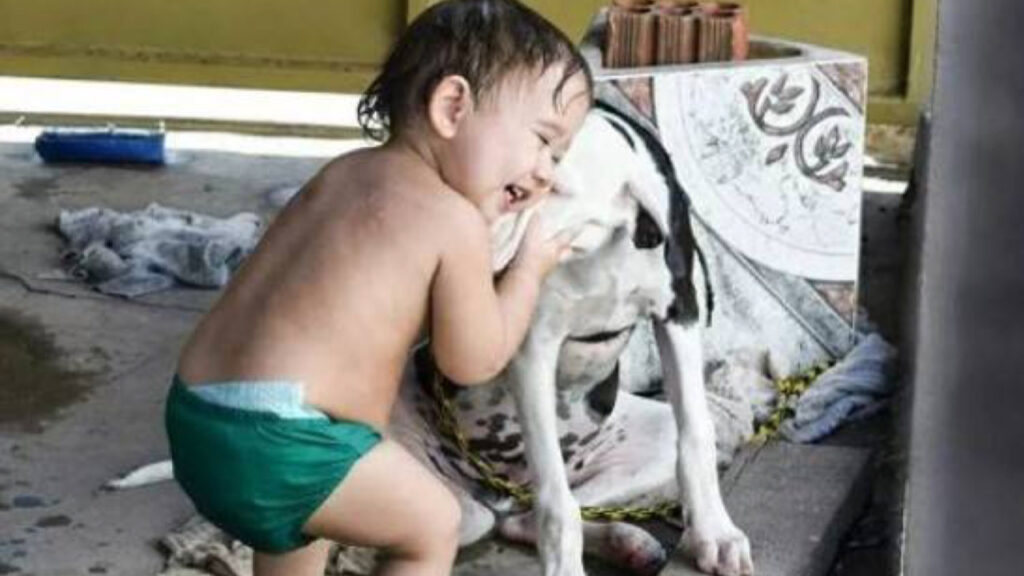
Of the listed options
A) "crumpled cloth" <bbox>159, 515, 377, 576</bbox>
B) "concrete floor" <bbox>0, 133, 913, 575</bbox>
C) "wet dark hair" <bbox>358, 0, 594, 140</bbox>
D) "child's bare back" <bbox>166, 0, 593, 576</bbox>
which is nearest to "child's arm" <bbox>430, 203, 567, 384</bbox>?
"child's bare back" <bbox>166, 0, 593, 576</bbox>

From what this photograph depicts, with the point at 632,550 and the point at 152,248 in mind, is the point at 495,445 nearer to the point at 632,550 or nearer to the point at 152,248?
the point at 632,550

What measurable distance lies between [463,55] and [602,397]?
4.59 feet

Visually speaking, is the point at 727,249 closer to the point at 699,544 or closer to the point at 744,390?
the point at 744,390

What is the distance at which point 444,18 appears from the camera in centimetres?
314

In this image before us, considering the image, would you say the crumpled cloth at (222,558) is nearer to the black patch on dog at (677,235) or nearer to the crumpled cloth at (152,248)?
the black patch on dog at (677,235)

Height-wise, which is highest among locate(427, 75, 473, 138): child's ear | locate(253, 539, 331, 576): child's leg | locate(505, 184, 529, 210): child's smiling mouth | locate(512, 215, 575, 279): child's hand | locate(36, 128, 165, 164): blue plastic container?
locate(427, 75, 473, 138): child's ear

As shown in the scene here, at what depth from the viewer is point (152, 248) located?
21.1 ft

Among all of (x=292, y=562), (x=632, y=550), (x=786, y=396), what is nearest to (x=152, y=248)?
(x=786, y=396)

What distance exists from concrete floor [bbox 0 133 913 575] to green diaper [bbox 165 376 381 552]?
46.2 inches

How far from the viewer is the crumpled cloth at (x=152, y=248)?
6.28 m

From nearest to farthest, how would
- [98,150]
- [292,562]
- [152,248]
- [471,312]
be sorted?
1. [471,312]
2. [292,562]
3. [152,248]
4. [98,150]

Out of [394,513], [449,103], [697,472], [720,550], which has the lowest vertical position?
[720,550]

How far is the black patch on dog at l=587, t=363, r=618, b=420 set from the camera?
429 centimetres

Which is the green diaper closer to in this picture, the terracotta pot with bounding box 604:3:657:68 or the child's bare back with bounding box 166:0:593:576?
the child's bare back with bounding box 166:0:593:576
